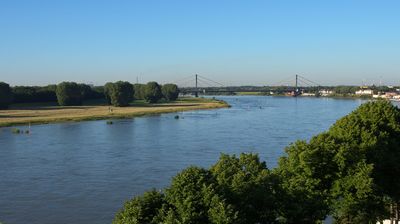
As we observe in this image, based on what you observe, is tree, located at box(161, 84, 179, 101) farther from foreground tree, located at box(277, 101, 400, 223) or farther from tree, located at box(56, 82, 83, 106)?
foreground tree, located at box(277, 101, 400, 223)

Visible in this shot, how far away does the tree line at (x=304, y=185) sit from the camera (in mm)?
14688

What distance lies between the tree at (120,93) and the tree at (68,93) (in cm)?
782

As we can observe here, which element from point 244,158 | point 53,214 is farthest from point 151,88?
point 244,158

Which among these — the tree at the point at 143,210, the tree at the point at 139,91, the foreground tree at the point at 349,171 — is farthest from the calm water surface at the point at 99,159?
the tree at the point at 139,91

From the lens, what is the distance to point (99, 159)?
45156 mm

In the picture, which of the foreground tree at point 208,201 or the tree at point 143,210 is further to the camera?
the tree at point 143,210

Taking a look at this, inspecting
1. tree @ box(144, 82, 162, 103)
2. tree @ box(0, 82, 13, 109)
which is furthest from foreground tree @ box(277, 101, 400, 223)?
tree @ box(144, 82, 162, 103)

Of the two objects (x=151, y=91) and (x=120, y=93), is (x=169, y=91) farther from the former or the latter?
(x=120, y=93)

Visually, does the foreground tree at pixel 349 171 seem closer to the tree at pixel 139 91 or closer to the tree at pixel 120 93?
the tree at pixel 120 93

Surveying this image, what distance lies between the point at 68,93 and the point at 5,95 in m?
17.1

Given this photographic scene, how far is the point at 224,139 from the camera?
58906mm

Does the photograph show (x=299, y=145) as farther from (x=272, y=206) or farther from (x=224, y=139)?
(x=224, y=139)

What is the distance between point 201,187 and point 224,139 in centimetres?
4407

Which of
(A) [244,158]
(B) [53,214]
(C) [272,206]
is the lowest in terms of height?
(B) [53,214]
